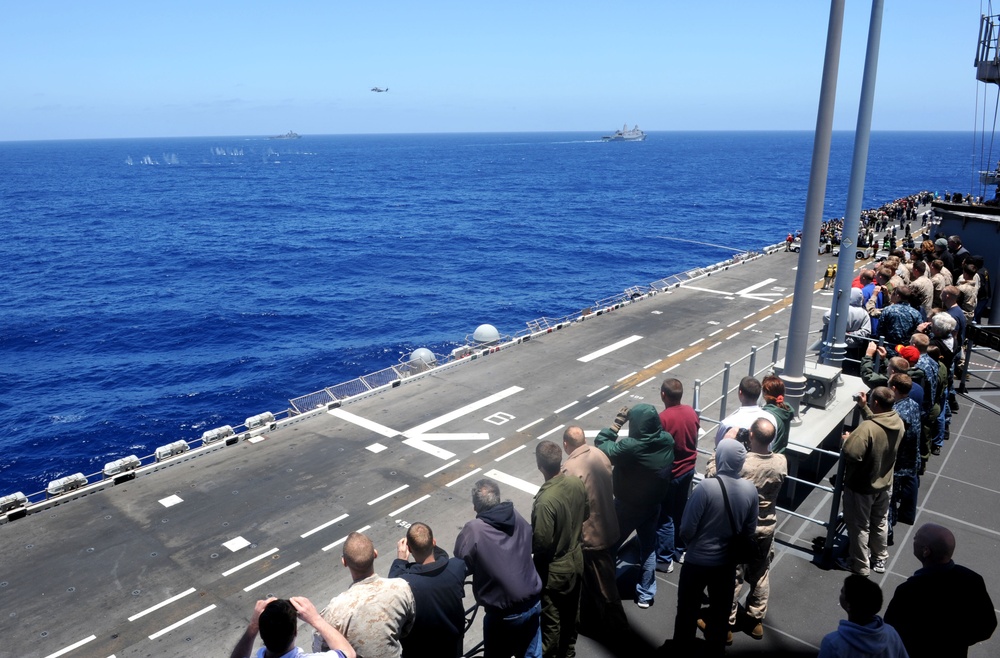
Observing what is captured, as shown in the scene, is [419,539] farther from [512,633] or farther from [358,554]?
[512,633]

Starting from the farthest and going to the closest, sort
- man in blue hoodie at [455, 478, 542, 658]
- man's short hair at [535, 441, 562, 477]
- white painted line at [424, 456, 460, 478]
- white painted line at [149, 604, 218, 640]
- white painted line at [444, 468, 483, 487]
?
white painted line at [424, 456, 460, 478], white painted line at [444, 468, 483, 487], white painted line at [149, 604, 218, 640], man's short hair at [535, 441, 562, 477], man in blue hoodie at [455, 478, 542, 658]

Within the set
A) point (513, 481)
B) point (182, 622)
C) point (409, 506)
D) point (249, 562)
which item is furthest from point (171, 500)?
point (513, 481)

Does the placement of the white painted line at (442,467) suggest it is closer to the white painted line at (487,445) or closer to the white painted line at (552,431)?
the white painted line at (487,445)

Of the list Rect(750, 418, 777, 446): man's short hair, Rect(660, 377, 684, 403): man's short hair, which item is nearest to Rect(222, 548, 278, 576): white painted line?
Rect(660, 377, 684, 403): man's short hair

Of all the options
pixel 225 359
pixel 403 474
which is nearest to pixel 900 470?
pixel 403 474

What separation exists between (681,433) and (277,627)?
199 inches

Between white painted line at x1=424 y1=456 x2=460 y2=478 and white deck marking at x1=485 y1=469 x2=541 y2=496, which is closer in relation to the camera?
white deck marking at x1=485 y1=469 x2=541 y2=496

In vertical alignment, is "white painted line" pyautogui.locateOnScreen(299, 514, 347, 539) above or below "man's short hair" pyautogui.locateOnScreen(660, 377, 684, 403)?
below

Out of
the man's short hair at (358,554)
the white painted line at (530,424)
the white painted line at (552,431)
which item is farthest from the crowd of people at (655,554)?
the white painted line at (530,424)

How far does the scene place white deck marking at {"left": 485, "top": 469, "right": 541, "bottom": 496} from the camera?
563 inches

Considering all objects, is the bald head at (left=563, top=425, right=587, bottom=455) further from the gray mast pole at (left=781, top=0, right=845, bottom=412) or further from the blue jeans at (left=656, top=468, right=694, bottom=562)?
the gray mast pole at (left=781, top=0, right=845, bottom=412)

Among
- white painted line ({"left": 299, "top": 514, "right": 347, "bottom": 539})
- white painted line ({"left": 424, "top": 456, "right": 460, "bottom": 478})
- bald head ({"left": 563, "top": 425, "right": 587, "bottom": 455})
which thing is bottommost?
white painted line ({"left": 299, "top": 514, "right": 347, "bottom": 539})

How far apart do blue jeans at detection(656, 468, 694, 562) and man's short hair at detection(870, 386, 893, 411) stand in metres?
2.16

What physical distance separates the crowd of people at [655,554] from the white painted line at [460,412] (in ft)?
31.4
